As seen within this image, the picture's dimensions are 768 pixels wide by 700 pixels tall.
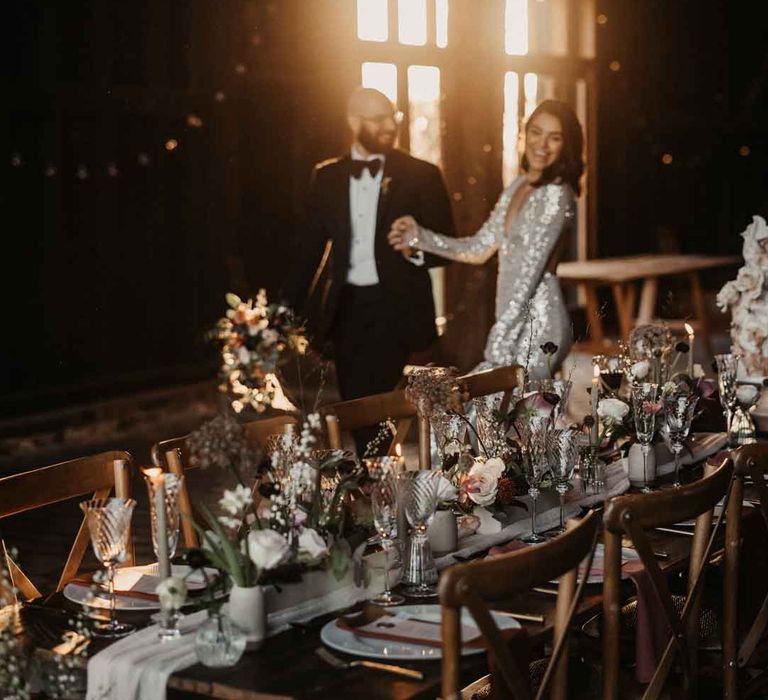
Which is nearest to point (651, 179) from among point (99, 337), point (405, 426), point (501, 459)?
point (99, 337)

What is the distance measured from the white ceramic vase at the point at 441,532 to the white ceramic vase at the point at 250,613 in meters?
0.66

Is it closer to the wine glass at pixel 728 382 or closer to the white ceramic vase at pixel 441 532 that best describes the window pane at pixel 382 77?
the wine glass at pixel 728 382

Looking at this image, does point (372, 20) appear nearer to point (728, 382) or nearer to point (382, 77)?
point (382, 77)

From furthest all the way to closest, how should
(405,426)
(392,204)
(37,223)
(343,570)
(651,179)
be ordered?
(651,179), (37,223), (392,204), (405,426), (343,570)

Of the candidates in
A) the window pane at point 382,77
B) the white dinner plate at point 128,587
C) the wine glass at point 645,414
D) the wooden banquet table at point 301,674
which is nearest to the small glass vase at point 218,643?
the wooden banquet table at point 301,674

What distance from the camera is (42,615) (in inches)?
106

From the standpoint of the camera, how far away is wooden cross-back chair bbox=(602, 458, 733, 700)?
2.54 meters

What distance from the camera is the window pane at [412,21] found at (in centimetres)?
906

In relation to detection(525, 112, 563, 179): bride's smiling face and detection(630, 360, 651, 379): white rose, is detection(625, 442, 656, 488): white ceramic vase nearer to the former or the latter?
detection(630, 360, 651, 379): white rose

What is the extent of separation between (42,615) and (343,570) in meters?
0.59

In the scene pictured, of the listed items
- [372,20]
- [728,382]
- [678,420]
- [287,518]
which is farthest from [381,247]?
[287,518]

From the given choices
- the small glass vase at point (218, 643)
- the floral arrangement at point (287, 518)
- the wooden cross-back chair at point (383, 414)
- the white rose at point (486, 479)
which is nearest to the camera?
the small glass vase at point (218, 643)

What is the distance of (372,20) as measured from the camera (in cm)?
891

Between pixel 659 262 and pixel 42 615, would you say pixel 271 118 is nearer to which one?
pixel 659 262
